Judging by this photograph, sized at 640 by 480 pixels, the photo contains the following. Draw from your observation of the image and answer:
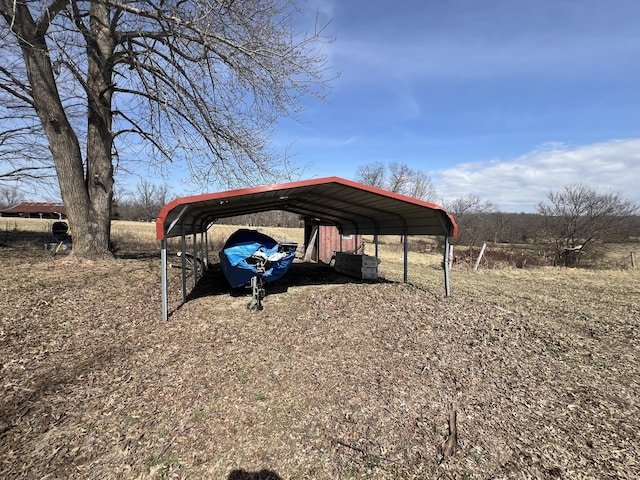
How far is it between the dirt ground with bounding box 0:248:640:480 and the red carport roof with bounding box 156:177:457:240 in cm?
201

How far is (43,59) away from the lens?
843cm

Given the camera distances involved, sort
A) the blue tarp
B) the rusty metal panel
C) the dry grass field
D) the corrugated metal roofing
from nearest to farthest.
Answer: the dry grass field
the blue tarp
the rusty metal panel
the corrugated metal roofing

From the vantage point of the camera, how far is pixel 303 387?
4402mm

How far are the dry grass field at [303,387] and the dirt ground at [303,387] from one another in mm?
23

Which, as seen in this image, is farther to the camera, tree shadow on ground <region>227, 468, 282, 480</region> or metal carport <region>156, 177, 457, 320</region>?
metal carport <region>156, 177, 457, 320</region>

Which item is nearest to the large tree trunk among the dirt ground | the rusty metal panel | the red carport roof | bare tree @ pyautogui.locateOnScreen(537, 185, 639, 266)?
the dirt ground

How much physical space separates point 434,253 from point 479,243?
6.37 meters

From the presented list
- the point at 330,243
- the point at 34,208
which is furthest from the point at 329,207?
the point at 34,208

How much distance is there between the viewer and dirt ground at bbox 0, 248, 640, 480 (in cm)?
320

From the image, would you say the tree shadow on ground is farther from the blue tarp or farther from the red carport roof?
the blue tarp

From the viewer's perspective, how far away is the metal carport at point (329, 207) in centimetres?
642

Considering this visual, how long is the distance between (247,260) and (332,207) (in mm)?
3623

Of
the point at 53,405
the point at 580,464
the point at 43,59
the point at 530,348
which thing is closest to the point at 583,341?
the point at 530,348

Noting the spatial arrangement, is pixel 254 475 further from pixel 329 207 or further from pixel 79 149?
pixel 79 149
